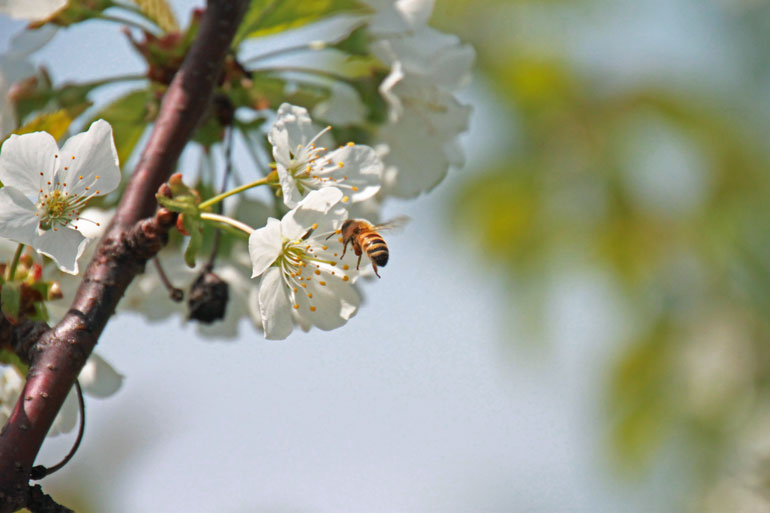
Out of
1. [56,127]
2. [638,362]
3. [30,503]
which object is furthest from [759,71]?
[30,503]

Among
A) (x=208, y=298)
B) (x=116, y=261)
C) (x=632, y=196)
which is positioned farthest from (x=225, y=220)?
(x=632, y=196)

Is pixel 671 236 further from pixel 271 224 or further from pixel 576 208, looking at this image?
pixel 271 224

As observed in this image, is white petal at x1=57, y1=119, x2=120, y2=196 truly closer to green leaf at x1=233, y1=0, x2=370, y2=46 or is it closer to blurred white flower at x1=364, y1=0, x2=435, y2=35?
green leaf at x1=233, y1=0, x2=370, y2=46

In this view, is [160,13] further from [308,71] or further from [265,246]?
[265,246]

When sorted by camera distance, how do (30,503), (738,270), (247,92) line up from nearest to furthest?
(30,503), (247,92), (738,270)

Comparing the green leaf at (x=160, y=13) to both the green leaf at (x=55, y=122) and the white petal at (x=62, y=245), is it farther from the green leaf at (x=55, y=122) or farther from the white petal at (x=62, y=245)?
the white petal at (x=62, y=245)

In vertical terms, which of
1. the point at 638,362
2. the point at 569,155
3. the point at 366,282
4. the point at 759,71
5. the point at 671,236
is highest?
the point at 366,282
